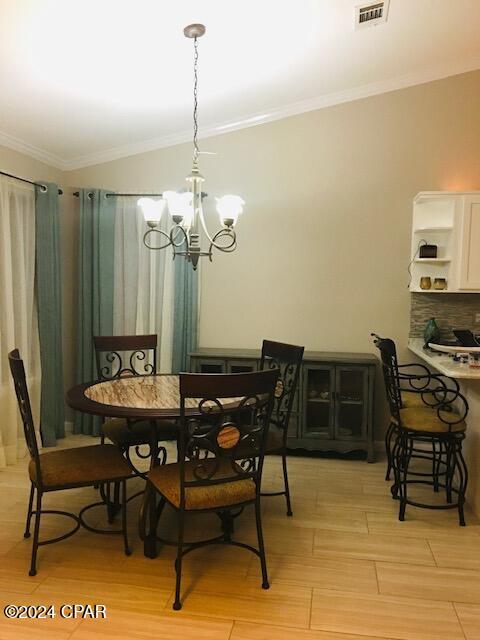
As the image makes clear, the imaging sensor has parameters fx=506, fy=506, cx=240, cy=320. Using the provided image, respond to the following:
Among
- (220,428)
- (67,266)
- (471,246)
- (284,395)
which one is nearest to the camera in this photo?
(220,428)

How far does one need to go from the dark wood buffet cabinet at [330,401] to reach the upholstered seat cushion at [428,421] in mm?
768

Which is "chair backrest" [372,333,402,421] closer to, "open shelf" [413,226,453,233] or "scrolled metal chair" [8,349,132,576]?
"open shelf" [413,226,453,233]

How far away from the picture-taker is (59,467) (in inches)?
97.7

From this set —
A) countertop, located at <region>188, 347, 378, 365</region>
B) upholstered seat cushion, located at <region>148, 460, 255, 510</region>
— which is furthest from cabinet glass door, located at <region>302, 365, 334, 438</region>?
upholstered seat cushion, located at <region>148, 460, 255, 510</region>

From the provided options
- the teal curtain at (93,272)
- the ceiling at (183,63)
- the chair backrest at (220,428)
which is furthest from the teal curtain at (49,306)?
the chair backrest at (220,428)

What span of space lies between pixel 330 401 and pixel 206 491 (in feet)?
6.40

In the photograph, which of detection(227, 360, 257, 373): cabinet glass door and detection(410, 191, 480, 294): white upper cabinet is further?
detection(227, 360, 257, 373): cabinet glass door

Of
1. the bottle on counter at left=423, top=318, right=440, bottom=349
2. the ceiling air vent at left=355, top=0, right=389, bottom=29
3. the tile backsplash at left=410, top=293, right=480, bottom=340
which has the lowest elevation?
the bottle on counter at left=423, top=318, right=440, bottom=349

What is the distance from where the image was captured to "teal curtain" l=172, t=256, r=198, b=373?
4312 millimetres

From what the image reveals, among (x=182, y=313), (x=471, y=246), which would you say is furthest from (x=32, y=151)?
(x=471, y=246)

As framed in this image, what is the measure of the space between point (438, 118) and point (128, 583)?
3.91m

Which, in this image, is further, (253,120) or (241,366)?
(253,120)

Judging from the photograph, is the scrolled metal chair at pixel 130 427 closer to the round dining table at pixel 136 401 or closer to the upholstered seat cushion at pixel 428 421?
the round dining table at pixel 136 401

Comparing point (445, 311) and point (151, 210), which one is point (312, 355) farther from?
point (151, 210)
